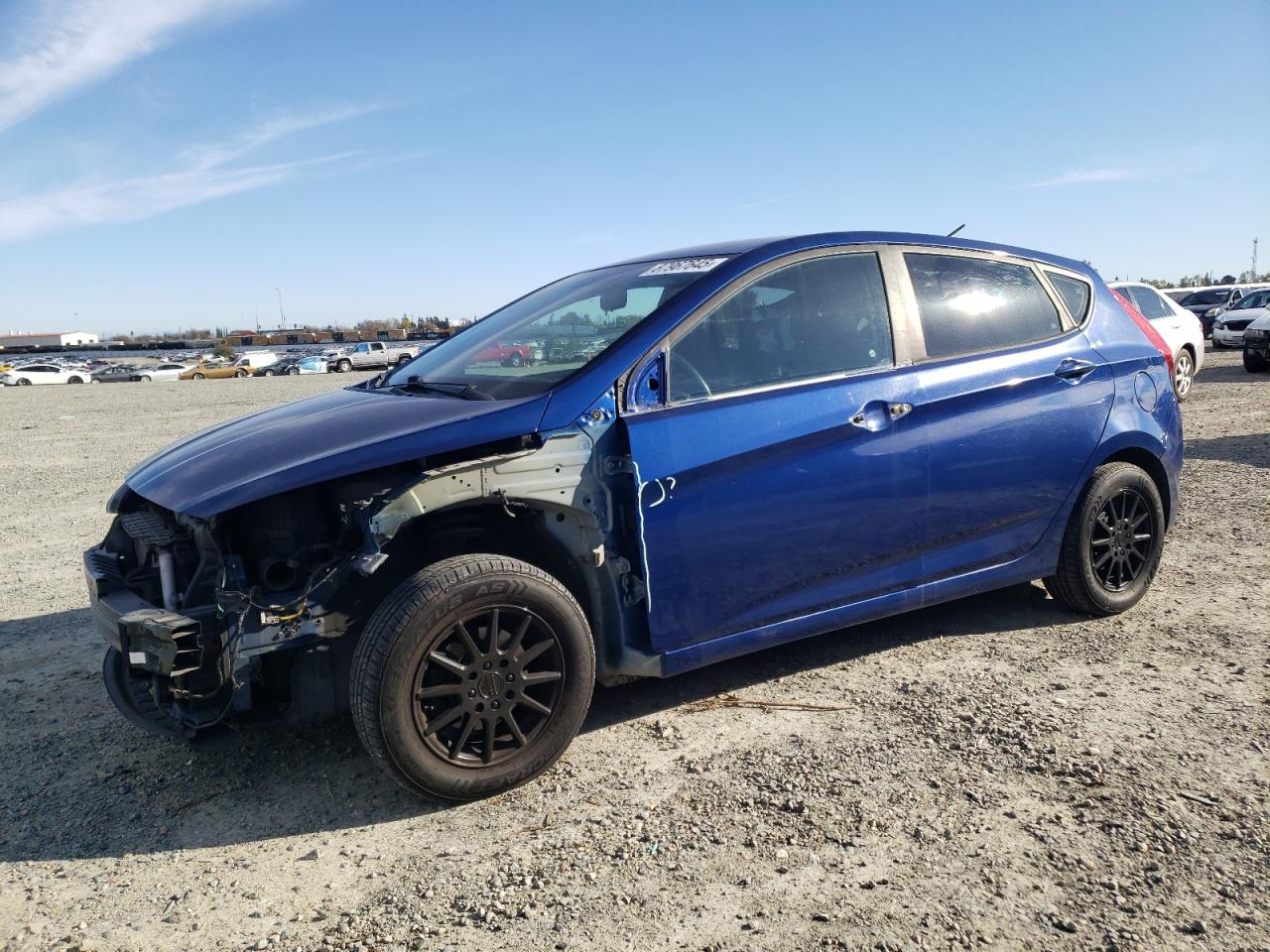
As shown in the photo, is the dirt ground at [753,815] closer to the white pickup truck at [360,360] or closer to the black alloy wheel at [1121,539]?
the black alloy wheel at [1121,539]

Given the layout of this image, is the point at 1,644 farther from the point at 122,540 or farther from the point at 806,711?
the point at 806,711

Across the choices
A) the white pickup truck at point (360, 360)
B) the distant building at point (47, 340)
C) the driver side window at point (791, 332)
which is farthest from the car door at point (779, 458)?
the distant building at point (47, 340)

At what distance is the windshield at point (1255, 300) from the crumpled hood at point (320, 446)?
25318 millimetres

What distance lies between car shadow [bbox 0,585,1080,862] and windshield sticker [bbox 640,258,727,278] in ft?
5.49

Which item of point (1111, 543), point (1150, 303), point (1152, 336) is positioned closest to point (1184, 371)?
point (1150, 303)

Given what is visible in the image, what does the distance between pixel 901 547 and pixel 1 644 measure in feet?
14.0

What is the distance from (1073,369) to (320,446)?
321 cm

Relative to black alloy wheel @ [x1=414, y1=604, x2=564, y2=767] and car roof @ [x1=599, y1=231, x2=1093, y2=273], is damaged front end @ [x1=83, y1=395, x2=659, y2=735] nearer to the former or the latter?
black alloy wheel @ [x1=414, y1=604, x2=564, y2=767]

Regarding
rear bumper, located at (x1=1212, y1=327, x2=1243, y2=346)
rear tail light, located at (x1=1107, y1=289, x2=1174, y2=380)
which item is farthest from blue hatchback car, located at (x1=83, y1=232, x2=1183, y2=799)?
rear bumper, located at (x1=1212, y1=327, x2=1243, y2=346)

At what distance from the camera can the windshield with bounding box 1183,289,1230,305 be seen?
30875mm

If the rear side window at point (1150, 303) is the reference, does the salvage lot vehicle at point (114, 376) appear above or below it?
above

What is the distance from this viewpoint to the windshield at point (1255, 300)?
76.1 feet

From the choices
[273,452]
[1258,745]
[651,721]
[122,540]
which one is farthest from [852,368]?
[122,540]

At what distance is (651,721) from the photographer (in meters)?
3.56
